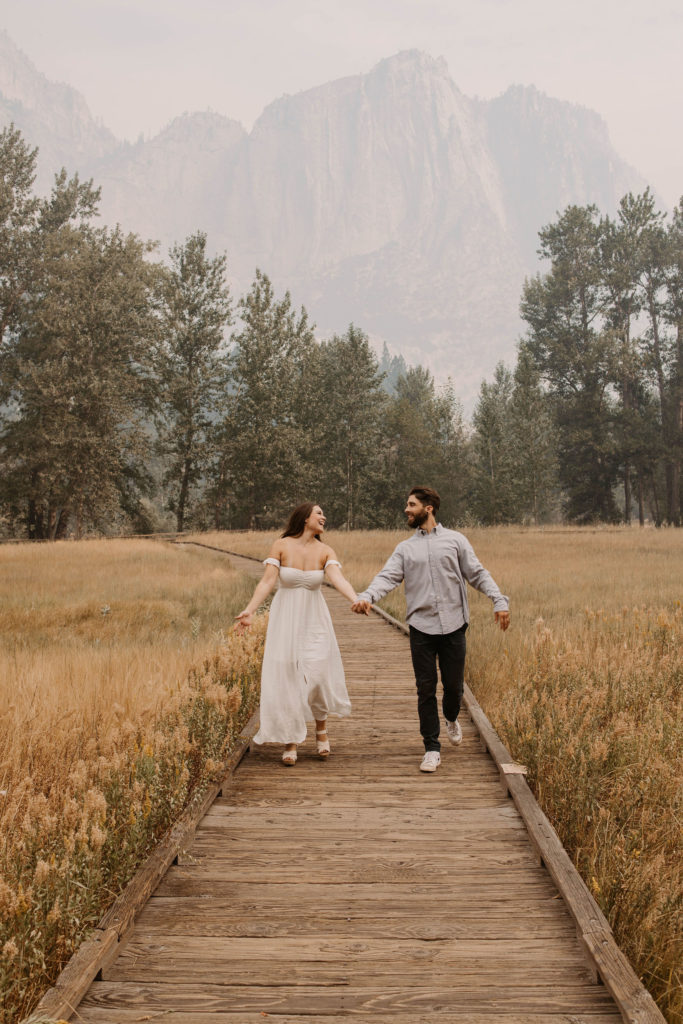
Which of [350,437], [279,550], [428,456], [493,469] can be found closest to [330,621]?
[279,550]

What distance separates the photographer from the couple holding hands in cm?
610

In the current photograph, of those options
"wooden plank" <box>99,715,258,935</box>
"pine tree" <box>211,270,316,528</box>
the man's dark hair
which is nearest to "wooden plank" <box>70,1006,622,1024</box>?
"wooden plank" <box>99,715,258,935</box>

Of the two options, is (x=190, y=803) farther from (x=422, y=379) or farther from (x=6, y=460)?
(x=422, y=379)

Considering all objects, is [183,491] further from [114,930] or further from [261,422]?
[114,930]

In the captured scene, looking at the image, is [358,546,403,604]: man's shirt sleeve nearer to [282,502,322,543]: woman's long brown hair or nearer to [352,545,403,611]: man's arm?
[352,545,403,611]: man's arm

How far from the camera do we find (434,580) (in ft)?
20.0

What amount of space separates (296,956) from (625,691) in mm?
5232

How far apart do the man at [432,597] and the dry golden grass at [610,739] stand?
77cm

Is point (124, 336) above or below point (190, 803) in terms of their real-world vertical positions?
above

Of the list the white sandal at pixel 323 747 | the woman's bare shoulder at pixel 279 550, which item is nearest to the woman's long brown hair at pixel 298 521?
the woman's bare shoulder at pixel 279 550

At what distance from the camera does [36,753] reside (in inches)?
233

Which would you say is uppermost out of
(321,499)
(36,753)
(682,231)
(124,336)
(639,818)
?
(682,231)

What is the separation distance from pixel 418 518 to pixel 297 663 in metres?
1.49

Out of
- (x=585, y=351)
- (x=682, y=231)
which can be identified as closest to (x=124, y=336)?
(x=585, y=351)
